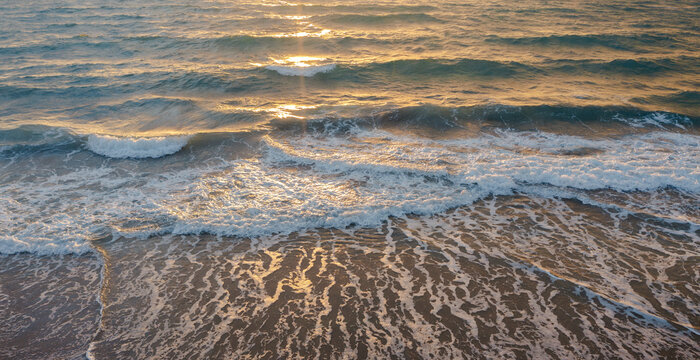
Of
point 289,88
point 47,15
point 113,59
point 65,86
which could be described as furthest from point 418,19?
point 47,15

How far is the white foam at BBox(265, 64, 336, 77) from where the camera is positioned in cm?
1446

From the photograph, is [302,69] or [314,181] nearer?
[314,181]

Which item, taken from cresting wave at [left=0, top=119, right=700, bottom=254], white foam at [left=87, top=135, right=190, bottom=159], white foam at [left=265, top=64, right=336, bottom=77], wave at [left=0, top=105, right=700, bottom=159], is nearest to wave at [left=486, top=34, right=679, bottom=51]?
wave at [left=0, top=105, right=700, bottom=159]

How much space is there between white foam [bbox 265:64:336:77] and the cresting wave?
16.8 feet

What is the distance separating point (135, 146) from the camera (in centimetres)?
963

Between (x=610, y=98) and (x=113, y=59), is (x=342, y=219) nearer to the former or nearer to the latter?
(x=610, y=98)

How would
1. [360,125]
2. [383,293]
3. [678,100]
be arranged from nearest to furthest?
[383,293] < [360,125] < [678,100]

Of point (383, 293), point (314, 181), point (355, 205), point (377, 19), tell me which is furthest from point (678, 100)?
point (377, 19)

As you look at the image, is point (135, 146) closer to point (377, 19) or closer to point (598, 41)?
point (377, 19)

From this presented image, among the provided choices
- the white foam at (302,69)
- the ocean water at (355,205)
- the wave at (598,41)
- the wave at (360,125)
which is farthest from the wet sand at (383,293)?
the wave at (598,41)

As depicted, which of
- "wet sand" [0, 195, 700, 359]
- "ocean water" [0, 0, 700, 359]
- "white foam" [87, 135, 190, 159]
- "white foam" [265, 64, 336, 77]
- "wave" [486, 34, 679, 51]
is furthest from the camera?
"wave" [486, 34, 679, 51]

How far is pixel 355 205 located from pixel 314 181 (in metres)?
1.22

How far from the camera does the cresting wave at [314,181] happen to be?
271 inches

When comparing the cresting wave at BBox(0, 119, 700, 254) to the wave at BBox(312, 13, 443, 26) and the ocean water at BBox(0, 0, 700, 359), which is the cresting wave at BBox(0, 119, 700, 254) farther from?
the wave at BBox(312, 13, 443, 26)
